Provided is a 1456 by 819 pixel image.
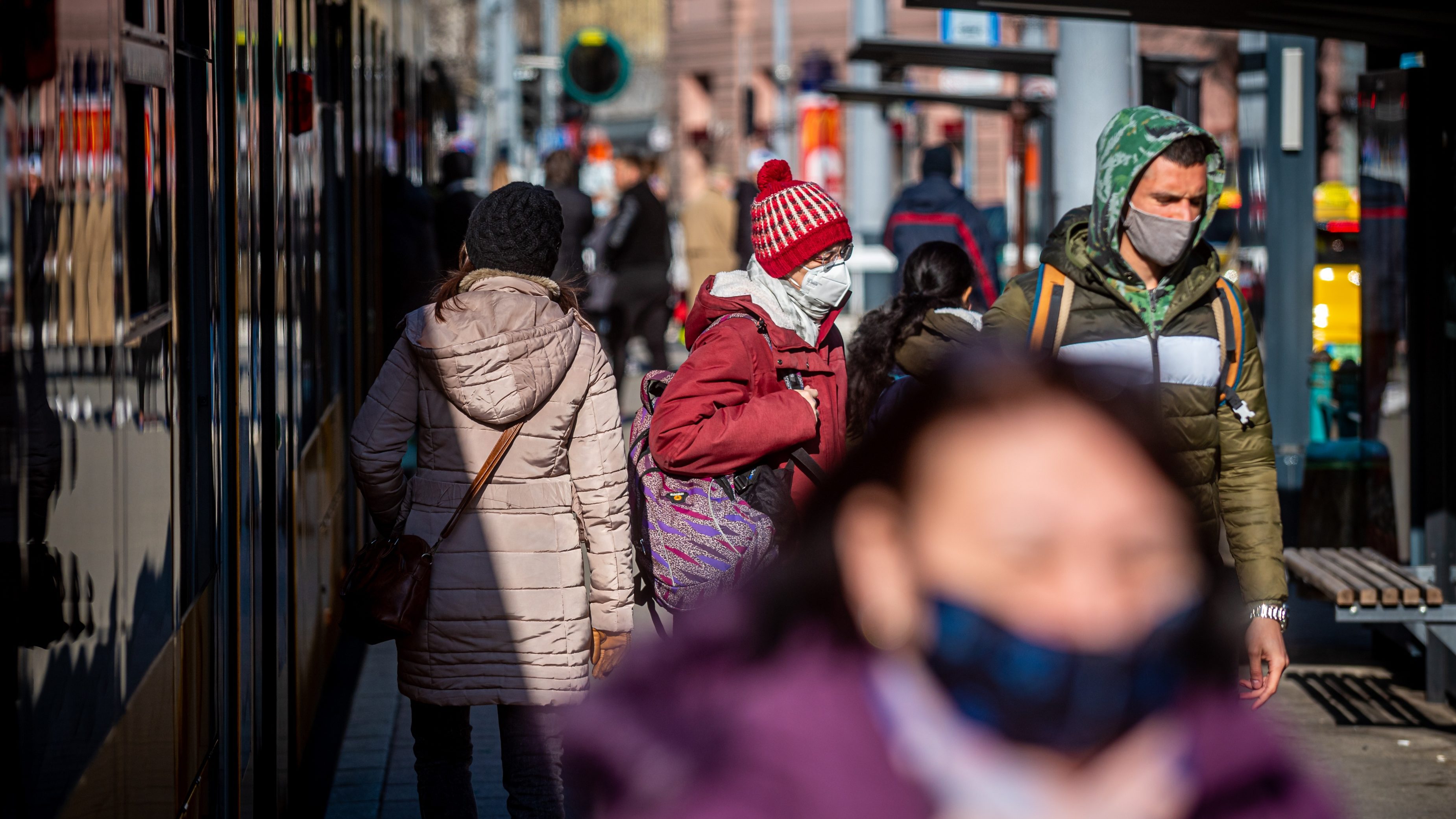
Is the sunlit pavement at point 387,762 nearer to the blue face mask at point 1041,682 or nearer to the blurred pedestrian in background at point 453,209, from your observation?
the blue face mask at point 1041,682

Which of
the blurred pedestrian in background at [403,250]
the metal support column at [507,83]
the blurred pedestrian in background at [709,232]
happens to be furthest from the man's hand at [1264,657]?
the metal support column at [507,83]

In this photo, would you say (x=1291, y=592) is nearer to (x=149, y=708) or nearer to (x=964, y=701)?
(x=149, y=708)

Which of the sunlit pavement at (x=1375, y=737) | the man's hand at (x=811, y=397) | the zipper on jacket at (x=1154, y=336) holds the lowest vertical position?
the sunlit pavement at (x=1375, y=737)

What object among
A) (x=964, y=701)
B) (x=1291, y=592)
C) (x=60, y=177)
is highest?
(x=60, y=177)

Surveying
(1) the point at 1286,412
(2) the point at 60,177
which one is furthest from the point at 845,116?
(2) the point at 60,177

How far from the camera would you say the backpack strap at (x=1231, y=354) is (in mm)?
3891

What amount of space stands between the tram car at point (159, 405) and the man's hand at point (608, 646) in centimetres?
73

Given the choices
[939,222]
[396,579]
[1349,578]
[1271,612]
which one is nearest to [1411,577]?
[1349,578]

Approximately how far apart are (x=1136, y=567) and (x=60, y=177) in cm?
133

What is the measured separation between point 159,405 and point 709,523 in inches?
61.5

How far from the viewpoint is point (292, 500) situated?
4.64 meters

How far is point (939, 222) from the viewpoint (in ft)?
33.3

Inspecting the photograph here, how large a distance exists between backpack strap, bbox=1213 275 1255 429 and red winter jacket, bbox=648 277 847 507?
0.83 m

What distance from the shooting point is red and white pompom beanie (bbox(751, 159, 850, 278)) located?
14.2ft
